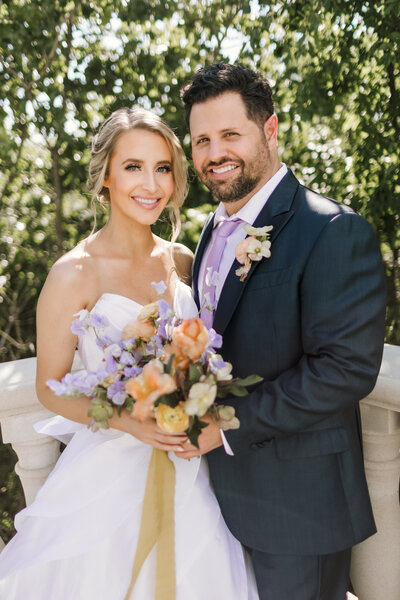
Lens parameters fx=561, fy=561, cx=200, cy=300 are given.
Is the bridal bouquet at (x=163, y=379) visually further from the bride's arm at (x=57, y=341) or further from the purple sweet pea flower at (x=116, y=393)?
the bride's arm at (x=57, y=341)

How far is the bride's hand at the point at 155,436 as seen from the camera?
1817 millimetres

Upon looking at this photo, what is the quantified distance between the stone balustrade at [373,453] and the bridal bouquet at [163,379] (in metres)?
0.73

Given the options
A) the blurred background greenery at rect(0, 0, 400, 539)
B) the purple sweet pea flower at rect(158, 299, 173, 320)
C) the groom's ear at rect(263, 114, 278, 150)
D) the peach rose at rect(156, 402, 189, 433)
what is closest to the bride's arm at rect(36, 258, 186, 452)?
the purple sweet pea flower at rect(158, 299, 173, 320)

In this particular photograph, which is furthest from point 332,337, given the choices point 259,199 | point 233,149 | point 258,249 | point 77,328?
point 233,149

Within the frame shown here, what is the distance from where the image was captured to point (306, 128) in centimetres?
423

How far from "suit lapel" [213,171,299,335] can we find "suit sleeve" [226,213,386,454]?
0.21 m

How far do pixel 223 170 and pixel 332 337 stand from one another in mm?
917

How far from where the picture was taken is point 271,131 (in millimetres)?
2396

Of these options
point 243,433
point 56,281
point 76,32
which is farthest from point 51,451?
point 76,32

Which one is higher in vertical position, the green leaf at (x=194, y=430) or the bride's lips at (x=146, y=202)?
the bride's lips at (x=146, y=202)

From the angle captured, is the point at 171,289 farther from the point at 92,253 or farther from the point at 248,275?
the point at 248,275

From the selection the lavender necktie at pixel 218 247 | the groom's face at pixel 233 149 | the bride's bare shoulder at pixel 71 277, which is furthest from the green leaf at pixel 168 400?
the groom's face at pixel 233 149

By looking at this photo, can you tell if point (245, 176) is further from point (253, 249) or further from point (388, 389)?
point (388, 389)

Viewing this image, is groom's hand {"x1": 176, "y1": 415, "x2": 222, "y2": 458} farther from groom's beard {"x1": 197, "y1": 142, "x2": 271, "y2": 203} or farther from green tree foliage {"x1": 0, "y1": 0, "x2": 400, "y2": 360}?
green tree foliage {"x1": 0, "y1": 0, "x2": 400, "y2": 360}
